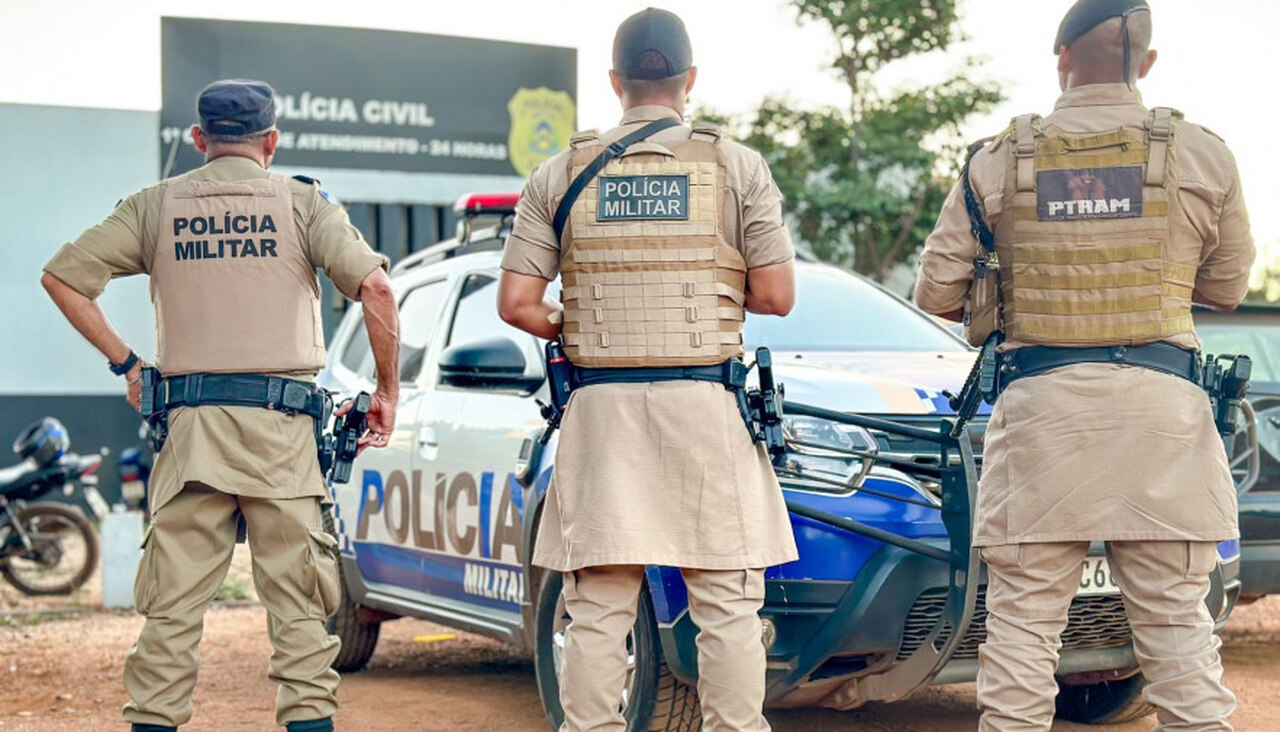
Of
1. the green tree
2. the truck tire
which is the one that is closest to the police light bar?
the truck tire

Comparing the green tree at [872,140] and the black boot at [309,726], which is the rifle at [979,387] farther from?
the green tree at [872,140]

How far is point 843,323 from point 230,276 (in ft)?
7.55

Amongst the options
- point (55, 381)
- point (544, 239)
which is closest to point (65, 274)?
point (544, 239)

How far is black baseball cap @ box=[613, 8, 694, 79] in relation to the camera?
13.2 ft

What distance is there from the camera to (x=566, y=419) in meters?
4.17

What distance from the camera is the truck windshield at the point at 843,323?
566 centimetres

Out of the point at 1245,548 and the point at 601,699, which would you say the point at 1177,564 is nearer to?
the point at 601,699

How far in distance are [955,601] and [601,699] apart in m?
1.02

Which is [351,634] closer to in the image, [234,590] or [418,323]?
[418,323]

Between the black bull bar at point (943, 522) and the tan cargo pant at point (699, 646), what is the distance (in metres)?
→ 0.58

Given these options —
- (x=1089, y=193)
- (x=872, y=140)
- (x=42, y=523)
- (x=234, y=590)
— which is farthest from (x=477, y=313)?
(x=872, y=140)

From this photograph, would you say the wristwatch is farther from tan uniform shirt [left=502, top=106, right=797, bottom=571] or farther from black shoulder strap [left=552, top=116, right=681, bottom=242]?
black shoulder strap [left=552, top=116, right=681, bottom=242]

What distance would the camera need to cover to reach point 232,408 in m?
A: 4.53

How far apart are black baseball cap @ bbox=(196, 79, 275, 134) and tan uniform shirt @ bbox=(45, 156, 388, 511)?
0.09 metres
